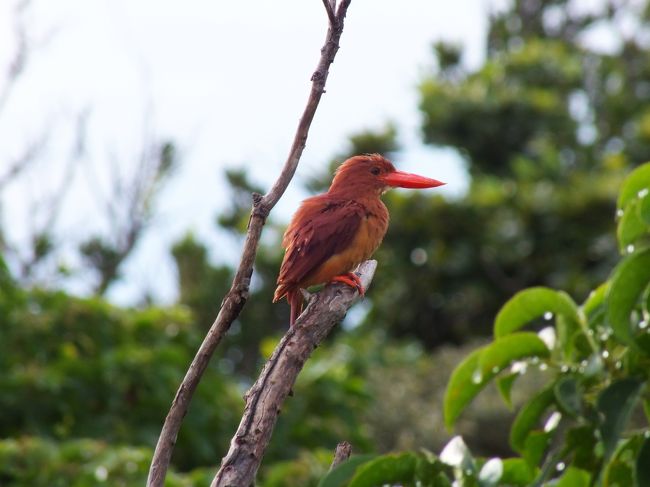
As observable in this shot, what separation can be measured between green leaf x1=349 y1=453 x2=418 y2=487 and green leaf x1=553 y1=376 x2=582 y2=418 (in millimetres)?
238

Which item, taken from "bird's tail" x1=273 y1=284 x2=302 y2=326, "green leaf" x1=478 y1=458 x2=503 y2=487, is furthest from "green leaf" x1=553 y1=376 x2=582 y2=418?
"bird's tail" x1=273 y1=284 x2=302 y2=326

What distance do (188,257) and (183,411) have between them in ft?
32.1

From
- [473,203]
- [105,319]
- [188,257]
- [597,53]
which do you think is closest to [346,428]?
[105,319]

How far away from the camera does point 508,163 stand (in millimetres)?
12836

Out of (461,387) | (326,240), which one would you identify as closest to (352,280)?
(326,240)

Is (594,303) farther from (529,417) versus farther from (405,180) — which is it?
→ (405,180)

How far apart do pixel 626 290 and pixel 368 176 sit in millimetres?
2166

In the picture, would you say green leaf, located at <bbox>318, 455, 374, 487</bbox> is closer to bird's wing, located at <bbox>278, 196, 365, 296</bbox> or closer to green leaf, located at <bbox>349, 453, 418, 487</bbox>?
green leaf, located at <bbox>349, 453, 418, 487</bbox>

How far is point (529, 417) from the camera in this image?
71.1 inches

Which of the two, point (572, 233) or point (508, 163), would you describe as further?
point (508, 163)

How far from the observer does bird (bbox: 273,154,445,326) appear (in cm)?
304

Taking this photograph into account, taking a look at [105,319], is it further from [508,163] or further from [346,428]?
[508,163]

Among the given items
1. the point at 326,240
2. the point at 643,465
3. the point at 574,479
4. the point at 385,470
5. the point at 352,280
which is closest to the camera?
the point at 643,465

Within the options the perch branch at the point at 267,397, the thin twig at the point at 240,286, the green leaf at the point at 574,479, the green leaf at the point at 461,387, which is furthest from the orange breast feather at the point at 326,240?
the green leaf at the point at 574,479
